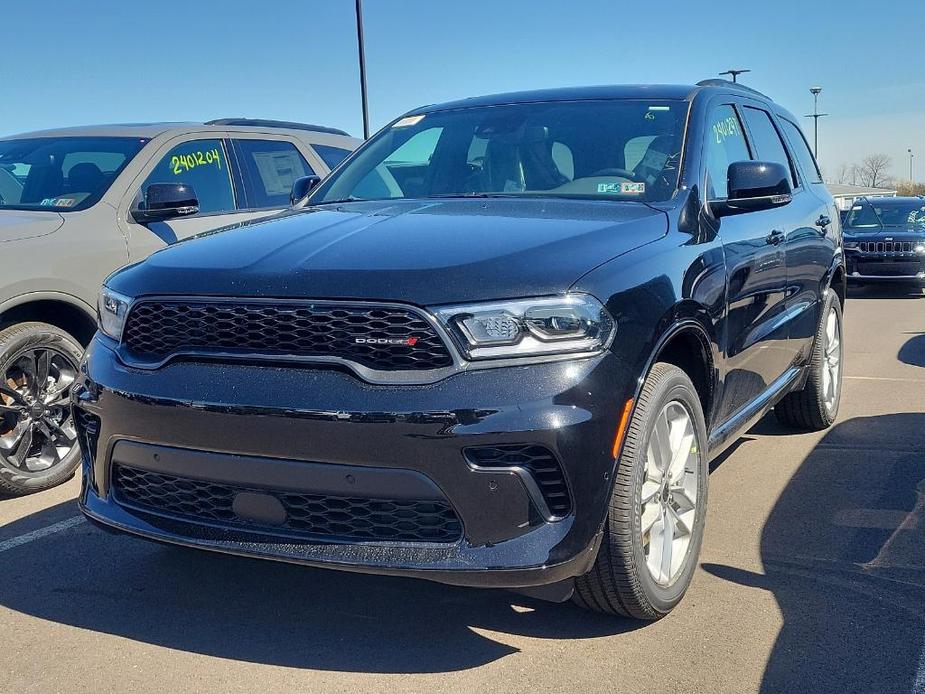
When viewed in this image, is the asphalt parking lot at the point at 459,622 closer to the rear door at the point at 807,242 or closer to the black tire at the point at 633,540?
the black tire at the point at 633,540

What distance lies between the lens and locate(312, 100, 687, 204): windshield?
13.5 ft


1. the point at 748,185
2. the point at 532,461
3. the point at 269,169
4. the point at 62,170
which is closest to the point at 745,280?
the point at 748,185

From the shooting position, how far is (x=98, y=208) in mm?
5629

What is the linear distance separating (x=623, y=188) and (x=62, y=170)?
11.7 feet

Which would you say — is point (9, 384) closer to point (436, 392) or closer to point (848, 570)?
point (436, 392)

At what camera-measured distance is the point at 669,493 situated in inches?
137

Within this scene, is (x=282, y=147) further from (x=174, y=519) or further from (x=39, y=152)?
(x=174, y=519)

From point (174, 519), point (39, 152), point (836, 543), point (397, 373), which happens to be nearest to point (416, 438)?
point (397, 373)

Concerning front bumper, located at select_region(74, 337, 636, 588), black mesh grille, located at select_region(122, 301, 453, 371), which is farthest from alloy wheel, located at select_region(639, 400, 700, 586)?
black mesh grille, located at select_region(122, 301, 453, 371)

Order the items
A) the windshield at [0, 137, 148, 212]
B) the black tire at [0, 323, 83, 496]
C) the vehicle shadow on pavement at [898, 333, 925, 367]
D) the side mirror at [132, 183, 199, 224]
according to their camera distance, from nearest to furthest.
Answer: the black tire at [0, 323, 83, 496]
the side mirror at [132, 183, 199, 224]
the windshield at [0, 137, 148, 212]
the vehicle shadow on pavement at [898, 333, 925, 367]

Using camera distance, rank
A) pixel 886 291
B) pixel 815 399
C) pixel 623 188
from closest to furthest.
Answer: pixel 623 188
pixel 815 399
pixel 886 291

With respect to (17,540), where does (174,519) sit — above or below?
above

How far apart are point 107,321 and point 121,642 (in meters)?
1.05

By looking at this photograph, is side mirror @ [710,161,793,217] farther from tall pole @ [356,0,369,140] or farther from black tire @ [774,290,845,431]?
tall pole @ [356,0,369,140]
